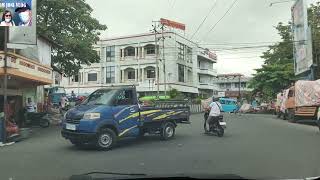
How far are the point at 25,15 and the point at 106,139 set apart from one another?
896cm

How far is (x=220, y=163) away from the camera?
1119cm

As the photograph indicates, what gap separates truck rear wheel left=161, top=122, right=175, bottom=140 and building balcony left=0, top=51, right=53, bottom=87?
874 centimetres

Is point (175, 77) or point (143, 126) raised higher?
point (175, 77)

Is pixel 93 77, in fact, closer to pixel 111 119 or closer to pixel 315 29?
pixel 315 29

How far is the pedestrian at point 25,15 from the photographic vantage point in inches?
832

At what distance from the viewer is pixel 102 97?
15.8m

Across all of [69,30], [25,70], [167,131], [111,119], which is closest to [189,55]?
[69,30]

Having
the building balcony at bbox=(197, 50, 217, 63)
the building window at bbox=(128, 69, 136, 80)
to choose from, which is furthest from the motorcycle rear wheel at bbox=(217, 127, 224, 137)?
the building balcony at bbox=(197, 50, 217, 63)

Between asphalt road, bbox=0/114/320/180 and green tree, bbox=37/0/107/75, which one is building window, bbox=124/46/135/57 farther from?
asphalt road, bbox=0/114/320/180

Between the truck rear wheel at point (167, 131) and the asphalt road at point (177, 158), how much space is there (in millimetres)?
261

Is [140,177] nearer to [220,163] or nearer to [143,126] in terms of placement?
[220,163]

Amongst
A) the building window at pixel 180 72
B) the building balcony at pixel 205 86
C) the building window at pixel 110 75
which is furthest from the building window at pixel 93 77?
the building balcony at pixel 205 86

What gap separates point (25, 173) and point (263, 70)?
136 ft

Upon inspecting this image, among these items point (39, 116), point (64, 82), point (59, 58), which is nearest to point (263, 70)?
point (59, 58)
